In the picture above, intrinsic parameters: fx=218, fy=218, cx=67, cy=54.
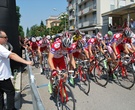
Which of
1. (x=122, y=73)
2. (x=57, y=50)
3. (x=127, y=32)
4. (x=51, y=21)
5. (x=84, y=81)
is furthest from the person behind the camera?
(x=51, y=21)

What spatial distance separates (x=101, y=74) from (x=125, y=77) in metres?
0.92

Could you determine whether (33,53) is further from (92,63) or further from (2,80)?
(2,80)

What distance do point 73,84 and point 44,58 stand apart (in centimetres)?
363

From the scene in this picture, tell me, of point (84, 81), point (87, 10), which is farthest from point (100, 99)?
point (87, 10)

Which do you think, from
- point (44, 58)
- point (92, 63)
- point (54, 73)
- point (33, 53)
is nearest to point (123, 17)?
point (33, 53)

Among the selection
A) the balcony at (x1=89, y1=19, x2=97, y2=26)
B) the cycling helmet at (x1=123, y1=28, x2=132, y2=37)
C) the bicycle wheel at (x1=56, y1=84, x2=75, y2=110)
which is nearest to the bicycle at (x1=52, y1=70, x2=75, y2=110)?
the bicycle wheel at (x1=56, y1=84, x2=75, y2=110)

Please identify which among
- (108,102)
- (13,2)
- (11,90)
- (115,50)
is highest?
(13,2)

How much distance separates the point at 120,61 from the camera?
711 cm

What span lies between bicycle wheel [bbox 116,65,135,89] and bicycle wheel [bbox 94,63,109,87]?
1.49 feet

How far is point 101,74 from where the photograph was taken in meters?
7.68

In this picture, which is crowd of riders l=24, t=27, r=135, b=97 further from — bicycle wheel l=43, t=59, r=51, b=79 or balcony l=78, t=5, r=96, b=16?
balcony l=78, t=5, r=96, b=16

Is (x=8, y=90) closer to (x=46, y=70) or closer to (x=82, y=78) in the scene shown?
(x=82, y=78)

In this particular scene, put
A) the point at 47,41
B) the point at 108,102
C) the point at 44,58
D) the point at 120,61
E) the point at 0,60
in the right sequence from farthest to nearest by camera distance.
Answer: the point at 47,41 < the point at 44,58 < the point at 120,61 < the point at 108,102 < the point at 0,60

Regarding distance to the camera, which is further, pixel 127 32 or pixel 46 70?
pixel 46 70
